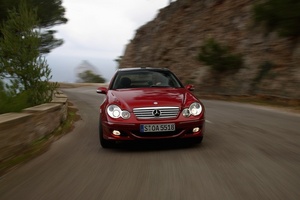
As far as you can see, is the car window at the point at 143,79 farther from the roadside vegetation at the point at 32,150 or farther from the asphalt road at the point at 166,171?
the roadside vegetation at the point at 32,150

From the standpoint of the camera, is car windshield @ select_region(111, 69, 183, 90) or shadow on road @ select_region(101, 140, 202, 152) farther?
car windshield @ select_region(111, 69, 183, 90)

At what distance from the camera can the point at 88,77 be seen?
70.6 m

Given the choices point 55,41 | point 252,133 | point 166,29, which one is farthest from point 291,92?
point 55,41

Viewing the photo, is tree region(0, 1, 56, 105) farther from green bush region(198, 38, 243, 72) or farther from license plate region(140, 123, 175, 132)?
green bush region(198, 38, 243, 72)

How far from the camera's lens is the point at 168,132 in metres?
6.77

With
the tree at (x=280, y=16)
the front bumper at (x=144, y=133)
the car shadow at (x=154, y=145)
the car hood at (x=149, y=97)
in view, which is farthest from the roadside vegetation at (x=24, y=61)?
the tree at (x=280, y=16)

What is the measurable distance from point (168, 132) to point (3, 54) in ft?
Result: 18.6

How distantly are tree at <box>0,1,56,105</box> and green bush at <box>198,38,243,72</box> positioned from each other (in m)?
15.3

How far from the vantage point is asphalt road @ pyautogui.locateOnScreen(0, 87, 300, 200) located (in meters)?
4.37

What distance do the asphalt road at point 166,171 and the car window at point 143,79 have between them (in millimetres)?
1282

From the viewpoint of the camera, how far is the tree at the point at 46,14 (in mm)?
20203

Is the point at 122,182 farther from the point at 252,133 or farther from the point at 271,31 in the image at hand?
the point at 271,31

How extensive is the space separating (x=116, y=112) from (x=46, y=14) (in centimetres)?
2361

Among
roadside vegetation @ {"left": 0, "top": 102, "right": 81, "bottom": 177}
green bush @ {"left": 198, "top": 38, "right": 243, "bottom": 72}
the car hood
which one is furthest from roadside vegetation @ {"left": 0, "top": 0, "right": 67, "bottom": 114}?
green bush @ {"left": 198, "top": 38, "right": 243, "bottom": 72}
